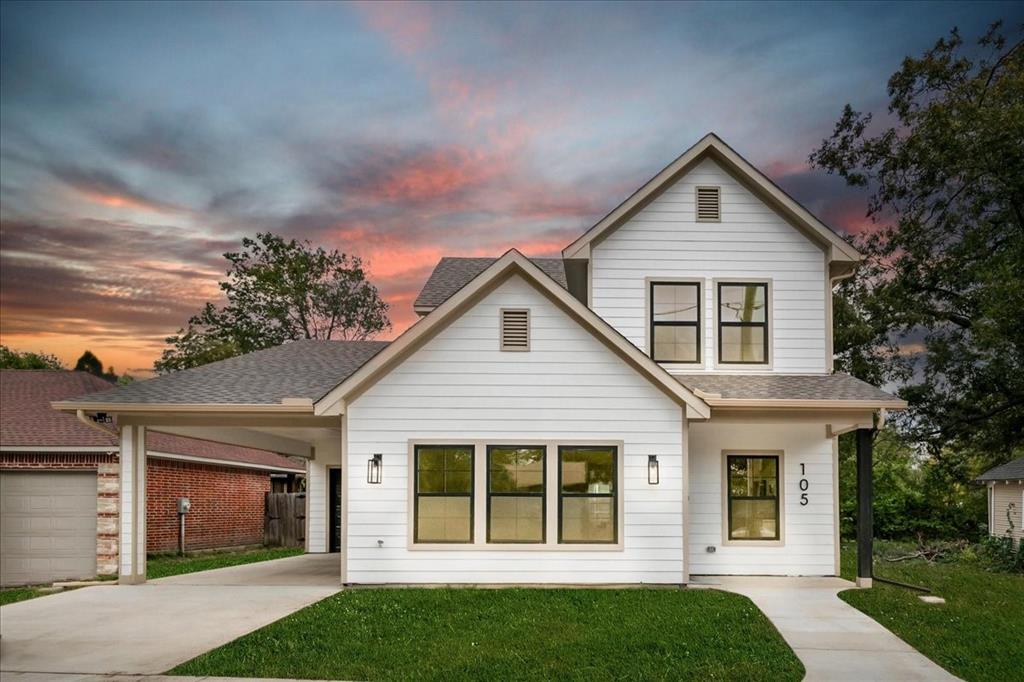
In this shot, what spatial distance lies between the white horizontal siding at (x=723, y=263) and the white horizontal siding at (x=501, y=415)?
230cm

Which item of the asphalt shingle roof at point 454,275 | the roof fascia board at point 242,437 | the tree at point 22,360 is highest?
the asphalt shingle roof at point 454,275

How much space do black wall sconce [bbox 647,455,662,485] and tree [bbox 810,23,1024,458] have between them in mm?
11409

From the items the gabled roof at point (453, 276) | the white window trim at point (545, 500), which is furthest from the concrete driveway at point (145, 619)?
the gabled roof at point (453, 276)

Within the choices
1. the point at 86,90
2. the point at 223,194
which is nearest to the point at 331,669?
the point at 86,90

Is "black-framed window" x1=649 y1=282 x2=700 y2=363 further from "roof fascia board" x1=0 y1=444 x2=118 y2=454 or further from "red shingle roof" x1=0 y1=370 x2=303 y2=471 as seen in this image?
"roof fascia board" x1=0 y1=444 x2=118 y2=454

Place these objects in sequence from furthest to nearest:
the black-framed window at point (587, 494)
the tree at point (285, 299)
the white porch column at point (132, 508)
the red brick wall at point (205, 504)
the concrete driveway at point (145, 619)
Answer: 1. the tree at point (285, 299)
2. the red brick wall at point (205, 504)
3. the white porch column at point (132, 508)
4. the black-framed window at point (587, 494)
5. the concrete driveway at point (145, 619)

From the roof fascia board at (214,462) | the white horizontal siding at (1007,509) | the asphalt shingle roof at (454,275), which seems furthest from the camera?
the white horizontal siding at (1007,509)

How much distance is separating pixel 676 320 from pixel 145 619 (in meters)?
9.73

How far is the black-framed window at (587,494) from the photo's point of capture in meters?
13.8

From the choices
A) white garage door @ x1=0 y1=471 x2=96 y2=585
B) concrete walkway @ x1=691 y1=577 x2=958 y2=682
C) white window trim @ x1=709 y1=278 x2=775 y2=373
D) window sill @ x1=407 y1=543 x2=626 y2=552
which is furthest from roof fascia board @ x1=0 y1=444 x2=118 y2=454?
white window trim @ x1=709 y1=278 x2=775 y2=373

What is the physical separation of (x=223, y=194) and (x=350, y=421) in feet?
36.9

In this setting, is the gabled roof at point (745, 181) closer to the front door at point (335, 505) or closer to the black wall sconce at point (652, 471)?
the black wall sconce at point (652, 471)

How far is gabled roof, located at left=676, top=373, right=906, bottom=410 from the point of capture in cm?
1387

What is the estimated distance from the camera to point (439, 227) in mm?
27594
